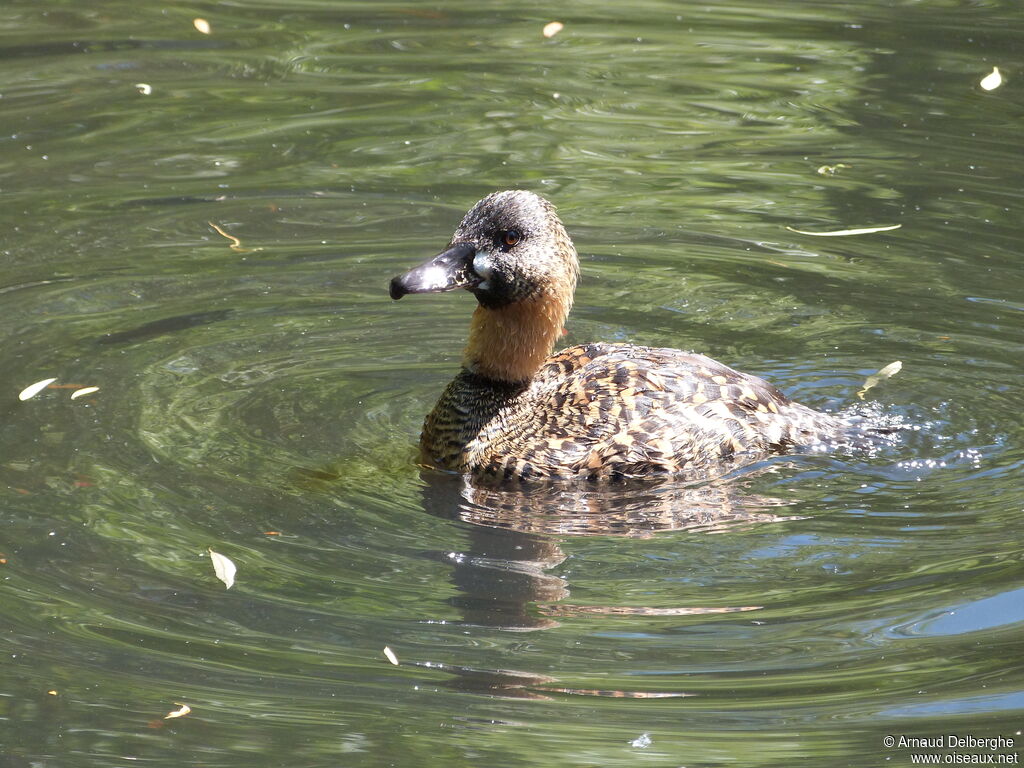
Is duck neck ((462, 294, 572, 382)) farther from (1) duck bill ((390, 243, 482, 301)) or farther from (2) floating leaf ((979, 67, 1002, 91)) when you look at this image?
(2) floating leaf ((979, 67, 1002, 91))

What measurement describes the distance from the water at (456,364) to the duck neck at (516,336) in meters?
0.61

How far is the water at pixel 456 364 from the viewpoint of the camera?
17.4ft

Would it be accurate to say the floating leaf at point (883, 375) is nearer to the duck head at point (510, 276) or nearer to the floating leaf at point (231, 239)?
the duck head at point (510, 276)

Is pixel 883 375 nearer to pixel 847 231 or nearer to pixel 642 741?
pixel 847 231

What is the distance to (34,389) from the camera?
310 inches

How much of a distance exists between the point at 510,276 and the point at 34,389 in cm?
254

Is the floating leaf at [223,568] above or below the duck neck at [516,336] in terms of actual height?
below

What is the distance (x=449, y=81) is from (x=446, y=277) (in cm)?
600

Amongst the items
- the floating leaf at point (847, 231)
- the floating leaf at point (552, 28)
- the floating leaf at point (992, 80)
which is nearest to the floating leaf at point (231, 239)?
the floating leaf at point (847, 231)

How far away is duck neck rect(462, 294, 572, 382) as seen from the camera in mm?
7547

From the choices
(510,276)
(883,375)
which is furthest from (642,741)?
(883,375)

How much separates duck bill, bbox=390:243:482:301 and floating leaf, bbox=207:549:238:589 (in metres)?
1.43

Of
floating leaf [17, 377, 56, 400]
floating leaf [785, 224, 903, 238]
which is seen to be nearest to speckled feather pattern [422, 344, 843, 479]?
floating leaf [17, 377, 56, 400]

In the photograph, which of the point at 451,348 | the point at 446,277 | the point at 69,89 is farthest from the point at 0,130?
the point at 446,277
